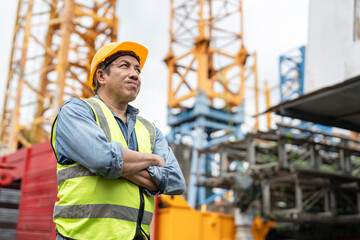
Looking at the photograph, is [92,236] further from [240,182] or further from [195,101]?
[195,101]

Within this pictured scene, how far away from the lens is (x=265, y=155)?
11.9 metres

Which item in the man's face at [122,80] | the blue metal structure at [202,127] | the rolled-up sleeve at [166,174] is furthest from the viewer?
the blue metal structure at [202,127]

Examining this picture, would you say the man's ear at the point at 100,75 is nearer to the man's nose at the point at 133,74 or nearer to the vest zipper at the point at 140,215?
the man's nose at the point at 133,74

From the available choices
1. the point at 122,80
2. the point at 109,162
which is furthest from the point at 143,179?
the point at 122,80

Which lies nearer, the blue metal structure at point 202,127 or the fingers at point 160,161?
the fingers at point 160,161

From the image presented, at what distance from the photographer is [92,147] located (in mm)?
1783

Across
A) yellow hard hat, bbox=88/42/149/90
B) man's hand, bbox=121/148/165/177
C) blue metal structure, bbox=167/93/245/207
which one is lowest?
man's hand, bbox=121/148/165/177

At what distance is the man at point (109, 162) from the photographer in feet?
5.87

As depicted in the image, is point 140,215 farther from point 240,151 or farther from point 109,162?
point 240,151

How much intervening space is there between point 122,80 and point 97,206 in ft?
2.18

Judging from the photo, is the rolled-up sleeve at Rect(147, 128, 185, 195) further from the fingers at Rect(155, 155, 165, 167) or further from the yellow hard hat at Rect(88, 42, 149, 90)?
the yellow hard hat at Rect(88, 42, 149, 90)

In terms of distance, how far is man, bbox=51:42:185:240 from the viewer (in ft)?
5.87

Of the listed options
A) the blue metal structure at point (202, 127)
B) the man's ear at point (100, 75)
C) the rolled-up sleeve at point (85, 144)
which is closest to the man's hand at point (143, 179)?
the rolled-up sleeve at point (85, 144)

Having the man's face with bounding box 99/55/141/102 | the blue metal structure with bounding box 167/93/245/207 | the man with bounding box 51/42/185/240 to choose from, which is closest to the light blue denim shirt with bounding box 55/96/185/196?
the man with bounding box 51/42/185/240
